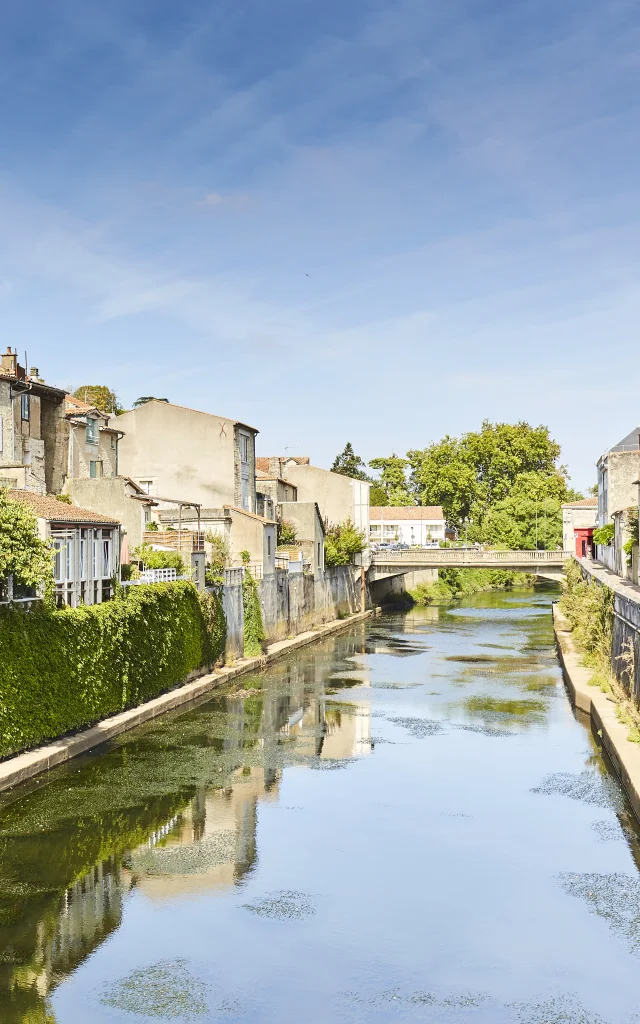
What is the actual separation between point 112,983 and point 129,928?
1.52 meters

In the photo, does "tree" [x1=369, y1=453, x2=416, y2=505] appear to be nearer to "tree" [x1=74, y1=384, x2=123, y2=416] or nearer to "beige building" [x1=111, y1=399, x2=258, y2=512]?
"tree" [x1=74, y1=384, x2=123, y2=416]

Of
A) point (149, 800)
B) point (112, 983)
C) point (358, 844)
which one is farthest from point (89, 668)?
point (112, 983)

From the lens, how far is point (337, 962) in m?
11.4

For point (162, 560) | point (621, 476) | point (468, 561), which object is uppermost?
point (621, 476)

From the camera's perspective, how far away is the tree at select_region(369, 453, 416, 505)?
116644mm

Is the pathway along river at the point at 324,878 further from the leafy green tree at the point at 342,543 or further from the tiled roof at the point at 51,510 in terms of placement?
the leafy green tree at the point at 342,543

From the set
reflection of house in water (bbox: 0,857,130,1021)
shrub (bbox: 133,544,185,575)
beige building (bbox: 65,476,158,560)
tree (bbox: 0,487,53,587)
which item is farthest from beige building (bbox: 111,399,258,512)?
reflection of house in water (bbox: 0,857,130,1021)

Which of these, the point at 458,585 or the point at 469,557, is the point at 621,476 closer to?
the point at 469,557

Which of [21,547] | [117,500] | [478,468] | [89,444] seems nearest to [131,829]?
[21,547]

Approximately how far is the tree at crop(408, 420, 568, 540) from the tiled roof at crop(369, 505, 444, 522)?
57.0 inches

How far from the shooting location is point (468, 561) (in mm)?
62719

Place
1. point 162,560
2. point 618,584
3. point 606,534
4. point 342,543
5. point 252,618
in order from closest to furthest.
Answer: point 162,560 < point 618,584 < point 252,618 < point 606,534 < point 342,543

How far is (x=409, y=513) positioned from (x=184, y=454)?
60502 millimetres

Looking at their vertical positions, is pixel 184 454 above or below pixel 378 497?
below
